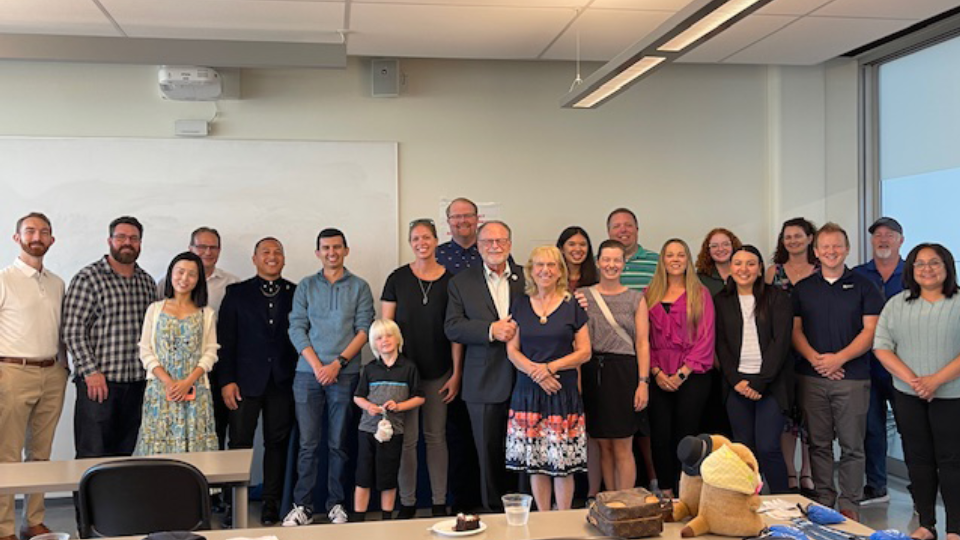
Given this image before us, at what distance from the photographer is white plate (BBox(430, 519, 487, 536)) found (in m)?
2.30

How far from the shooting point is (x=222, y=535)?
2334 millimetres

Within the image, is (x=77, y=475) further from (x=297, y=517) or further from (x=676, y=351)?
(x=676, y=351)

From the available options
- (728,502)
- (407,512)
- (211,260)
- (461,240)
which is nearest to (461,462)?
(407,512)

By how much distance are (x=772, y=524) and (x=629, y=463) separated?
2093 mm

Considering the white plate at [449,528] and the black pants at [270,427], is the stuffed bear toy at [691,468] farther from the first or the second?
the black pants at [270,427]

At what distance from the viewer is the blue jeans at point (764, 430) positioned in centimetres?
452

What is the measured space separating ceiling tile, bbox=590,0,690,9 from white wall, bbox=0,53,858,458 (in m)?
1.54

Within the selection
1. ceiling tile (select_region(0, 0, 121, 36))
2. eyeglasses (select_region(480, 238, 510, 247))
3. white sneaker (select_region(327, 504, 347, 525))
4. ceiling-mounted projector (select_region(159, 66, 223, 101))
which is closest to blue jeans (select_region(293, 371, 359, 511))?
white sneaker (select_region(327, 504, 347, 525))

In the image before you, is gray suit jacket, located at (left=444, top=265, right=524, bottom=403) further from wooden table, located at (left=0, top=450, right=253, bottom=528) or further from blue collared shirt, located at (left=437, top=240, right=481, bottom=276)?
wooden table, located at (left=0, top=450, right=253, bottom=528)

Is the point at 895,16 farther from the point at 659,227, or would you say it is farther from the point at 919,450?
the point at 919,450

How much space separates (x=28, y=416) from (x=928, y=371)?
464 cm

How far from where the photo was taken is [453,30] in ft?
16.2

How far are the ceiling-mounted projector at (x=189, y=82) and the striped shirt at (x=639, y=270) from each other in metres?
2.80


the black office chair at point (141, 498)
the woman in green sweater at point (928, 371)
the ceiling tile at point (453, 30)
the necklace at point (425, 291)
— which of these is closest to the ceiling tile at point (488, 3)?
the ceiling tile at point (453, 30)
